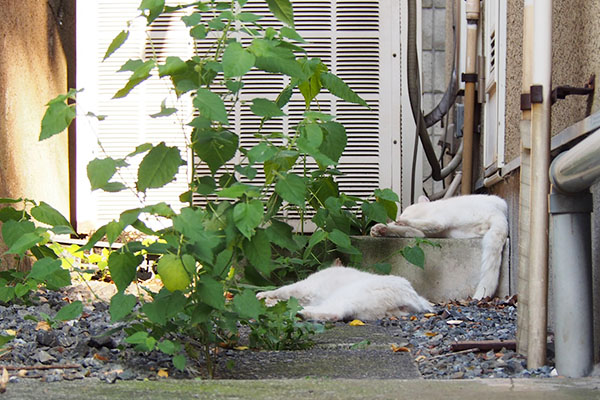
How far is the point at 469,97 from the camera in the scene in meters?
5.18

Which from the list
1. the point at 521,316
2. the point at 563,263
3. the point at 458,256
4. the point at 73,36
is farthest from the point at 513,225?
the point at 73,36

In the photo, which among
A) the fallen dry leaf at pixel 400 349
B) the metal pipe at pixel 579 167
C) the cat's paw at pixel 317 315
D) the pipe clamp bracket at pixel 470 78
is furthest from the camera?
the pipe clamp bracket at pixel 470 78

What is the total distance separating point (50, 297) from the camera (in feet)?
11.0

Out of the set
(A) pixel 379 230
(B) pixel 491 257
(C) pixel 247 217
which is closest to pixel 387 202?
(A) pixel 379 230

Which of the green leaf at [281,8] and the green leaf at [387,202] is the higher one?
the green leaf at [281,8]

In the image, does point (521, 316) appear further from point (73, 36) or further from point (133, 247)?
point (73, 36)

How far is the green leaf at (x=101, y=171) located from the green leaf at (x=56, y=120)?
0.40 feet

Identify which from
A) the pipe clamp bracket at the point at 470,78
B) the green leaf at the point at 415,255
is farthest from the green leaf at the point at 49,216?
the pipe clamp bracket at the point at 470,78

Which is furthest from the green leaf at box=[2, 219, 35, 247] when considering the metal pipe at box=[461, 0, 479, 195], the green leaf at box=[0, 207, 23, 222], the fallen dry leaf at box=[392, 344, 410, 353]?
the metal pipe at box=[461, 0, 479, 195]

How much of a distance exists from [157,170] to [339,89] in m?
0.62

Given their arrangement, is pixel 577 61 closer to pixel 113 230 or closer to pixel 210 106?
pixel 210 106

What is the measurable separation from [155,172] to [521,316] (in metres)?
1.10

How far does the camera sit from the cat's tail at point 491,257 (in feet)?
12.9

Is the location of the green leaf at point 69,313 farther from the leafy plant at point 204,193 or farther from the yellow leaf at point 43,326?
the yellow leaf at point 43,326
